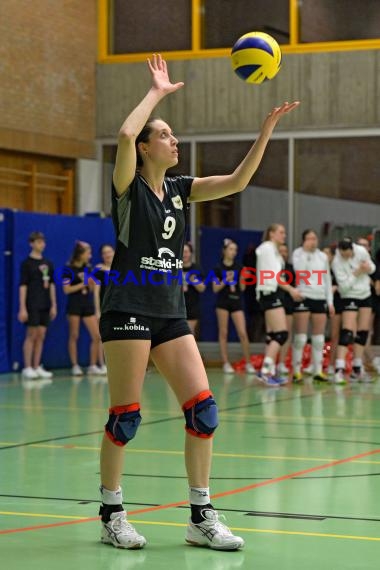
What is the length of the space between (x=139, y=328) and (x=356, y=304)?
11299 millimetres

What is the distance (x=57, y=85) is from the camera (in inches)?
836

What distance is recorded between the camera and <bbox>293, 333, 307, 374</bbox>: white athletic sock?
55.6 feet

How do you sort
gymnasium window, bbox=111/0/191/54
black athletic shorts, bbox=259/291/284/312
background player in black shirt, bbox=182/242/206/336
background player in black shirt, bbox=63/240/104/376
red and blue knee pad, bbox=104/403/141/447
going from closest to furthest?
red and blue knee pad, bbox=104/403/141/447 < black athletic shorts, bbox=259/291/284/312 < background player in black shirt, bbox=63/240/104/376 < background player in black shirt, bbox=182/242/206/336 < gymnasium window, bbox=111/0/191/54

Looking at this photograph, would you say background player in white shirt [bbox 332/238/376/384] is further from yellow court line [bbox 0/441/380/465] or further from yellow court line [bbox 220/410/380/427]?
yellow court line [bbox 0/441/380/465]

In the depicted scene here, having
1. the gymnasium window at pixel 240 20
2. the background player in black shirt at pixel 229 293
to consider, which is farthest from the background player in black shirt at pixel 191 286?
the gymnasium window at pixel 240 20

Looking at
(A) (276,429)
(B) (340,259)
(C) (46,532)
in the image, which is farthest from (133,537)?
(B) (340,259)

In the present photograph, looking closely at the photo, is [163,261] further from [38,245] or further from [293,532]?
[38,245]

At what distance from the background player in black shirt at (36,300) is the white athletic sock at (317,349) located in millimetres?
4073

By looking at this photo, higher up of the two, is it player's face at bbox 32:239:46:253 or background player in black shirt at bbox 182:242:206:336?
player's face at bbox 32:239:46:253

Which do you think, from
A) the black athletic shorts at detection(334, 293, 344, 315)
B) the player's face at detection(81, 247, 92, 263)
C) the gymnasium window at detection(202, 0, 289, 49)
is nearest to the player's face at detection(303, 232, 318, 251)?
the black athletic shorts at detection(334, 293, 344, 315)

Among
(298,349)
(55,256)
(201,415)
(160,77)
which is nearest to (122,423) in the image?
(201,415)

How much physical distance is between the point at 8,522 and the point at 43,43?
15336 millimetres

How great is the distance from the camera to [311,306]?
1692 centimetres

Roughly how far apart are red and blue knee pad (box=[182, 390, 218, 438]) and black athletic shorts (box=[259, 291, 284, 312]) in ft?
33.5
